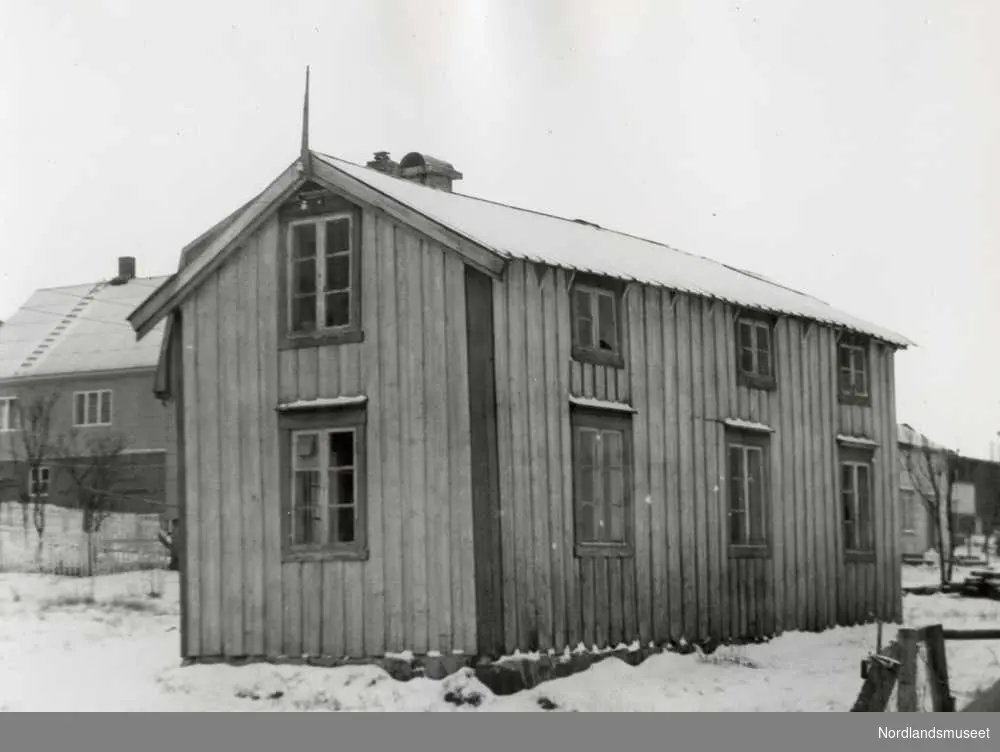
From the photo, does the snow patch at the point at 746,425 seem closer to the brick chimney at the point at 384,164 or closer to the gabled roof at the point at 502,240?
the gabled roof at the point at 502,240

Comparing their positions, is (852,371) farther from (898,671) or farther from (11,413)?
(11,413)

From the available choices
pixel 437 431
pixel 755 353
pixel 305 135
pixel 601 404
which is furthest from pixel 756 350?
pixel 305 135

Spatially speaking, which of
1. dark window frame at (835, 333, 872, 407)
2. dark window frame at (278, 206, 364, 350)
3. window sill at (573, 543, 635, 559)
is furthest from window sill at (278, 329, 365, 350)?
dark window frame at (835, 333, 872, 407)

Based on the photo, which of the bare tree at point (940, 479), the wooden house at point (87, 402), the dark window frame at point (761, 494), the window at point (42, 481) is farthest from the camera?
the window at point (42, 481)

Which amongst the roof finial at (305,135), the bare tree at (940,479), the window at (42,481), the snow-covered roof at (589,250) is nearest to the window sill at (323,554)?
the snow-covered roof at (589,250)

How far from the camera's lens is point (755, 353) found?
21.6 metres

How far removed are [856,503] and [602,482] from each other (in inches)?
280

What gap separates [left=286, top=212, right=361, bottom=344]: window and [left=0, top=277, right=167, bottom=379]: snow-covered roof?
11.6m

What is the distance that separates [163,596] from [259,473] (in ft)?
27.5

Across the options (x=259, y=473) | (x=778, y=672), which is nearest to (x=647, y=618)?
(x=778, y=672)

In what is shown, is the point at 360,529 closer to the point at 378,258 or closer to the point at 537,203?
the point at 378,258

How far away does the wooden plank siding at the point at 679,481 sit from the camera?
55.3 feet

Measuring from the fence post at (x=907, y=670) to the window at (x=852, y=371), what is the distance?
1172cm

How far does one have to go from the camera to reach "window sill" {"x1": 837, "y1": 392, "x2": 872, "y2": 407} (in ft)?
77.3
